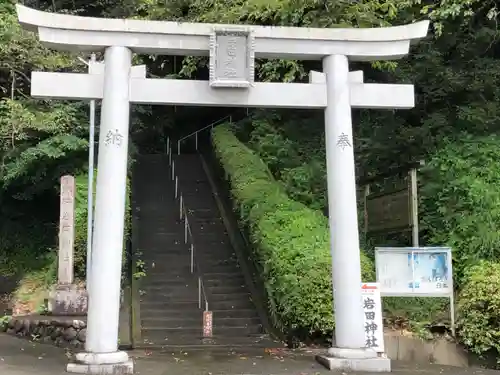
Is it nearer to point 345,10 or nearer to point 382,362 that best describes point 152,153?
point 345,10

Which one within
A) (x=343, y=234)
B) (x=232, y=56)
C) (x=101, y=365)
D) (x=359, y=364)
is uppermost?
(x=232, y=56)

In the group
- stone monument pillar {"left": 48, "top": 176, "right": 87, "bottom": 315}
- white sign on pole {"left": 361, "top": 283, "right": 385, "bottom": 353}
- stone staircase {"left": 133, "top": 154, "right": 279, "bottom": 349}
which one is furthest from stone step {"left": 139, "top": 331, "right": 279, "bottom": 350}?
white sign on pole {"left": 361, "top": 283, "right": 385, "bottom": 353}

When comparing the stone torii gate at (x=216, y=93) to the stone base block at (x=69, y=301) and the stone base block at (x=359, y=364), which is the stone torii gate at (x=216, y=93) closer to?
the stone base block at (x=359, y=364)

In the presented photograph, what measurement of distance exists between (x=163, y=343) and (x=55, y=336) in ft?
6.72

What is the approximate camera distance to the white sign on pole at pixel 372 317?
9027 mm

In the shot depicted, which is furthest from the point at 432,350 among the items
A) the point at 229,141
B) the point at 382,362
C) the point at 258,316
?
the point at 229,141

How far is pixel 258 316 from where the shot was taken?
12133 mm

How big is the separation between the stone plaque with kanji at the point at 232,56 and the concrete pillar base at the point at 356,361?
4.24 metres

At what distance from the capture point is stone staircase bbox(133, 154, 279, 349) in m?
11.4

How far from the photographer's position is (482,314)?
367 inches

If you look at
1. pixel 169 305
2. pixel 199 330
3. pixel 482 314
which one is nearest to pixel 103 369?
pixel 199 330

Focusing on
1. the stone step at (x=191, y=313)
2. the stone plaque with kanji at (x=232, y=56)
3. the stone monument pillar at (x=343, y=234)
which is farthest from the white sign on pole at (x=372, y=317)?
the stone plaque with kanji at (x=232, y=56)

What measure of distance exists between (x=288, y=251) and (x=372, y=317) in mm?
2061

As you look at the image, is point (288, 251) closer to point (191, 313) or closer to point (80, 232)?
point (191, 313)
